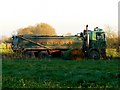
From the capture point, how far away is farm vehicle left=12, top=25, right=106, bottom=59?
100 feet

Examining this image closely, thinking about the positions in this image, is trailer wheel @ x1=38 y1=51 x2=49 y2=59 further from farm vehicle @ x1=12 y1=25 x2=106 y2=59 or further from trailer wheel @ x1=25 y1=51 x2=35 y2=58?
trailer wheel @ x1=25 y1=51 x2=35 y2=58

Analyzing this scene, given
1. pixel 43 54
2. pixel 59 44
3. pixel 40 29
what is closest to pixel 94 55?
pixel 59 44

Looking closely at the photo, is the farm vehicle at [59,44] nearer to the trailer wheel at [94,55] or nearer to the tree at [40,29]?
the trailer wheel at [94,55]

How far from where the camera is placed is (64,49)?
3097 cm

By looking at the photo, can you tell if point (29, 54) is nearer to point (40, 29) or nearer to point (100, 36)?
point (100, 36)

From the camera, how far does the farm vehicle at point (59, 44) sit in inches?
1201

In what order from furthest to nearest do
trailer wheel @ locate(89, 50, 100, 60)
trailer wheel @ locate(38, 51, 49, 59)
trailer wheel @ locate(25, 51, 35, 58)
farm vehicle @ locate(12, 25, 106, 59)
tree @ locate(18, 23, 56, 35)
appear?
tree @ locate(18, 23, 56, 35) → farm vehicle @ locate(12, 25, 106, 59) → trailer wheel @ locate(38, 51, 49, 59) → trailer wheel @ locate(25, 51, 35, 58) → trailer wheel @ locate(89, 50, 100, 60)

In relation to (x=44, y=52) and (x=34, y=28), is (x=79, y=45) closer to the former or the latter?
(x=44, y=52)

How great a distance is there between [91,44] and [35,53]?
16.7 ft

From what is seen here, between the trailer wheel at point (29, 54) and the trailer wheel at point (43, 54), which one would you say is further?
the trailer wheel at point (43, 54)

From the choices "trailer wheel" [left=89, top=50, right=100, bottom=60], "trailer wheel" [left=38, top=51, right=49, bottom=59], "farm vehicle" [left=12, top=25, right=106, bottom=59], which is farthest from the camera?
"farm vehicle" [left=12, top=25, right=106, bottom=59]

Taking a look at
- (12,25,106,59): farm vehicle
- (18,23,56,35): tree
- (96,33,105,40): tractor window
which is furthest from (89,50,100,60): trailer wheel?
(18,23,56,35): tree

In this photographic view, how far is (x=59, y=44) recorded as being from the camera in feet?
102

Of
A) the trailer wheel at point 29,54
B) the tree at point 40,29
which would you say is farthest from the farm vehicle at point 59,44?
the tree at point 40,29
